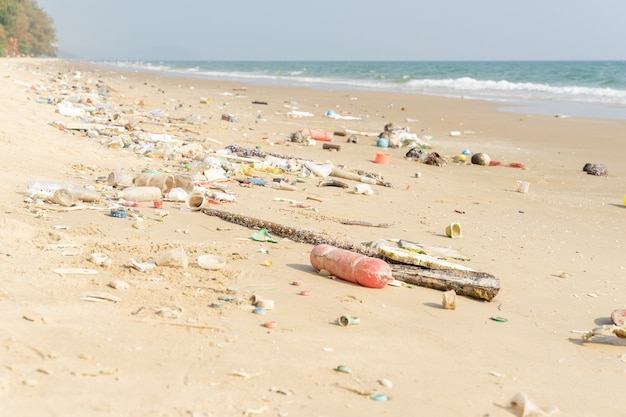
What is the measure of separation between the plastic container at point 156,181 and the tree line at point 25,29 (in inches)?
2199

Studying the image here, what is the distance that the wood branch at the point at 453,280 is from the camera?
4754 millimetres

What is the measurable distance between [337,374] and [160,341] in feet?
3.01

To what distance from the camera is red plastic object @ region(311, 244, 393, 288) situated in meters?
4.67

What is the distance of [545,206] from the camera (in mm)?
8500

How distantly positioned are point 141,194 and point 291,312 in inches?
127

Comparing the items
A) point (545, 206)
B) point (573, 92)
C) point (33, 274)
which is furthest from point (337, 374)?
point (573, 92)

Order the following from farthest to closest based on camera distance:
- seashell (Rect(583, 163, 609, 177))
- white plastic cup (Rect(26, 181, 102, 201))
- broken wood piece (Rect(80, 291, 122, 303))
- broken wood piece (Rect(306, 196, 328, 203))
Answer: seashell (Rect(583, 163, 609, 177)) < broken wood piece (Rect(306, 196, 328, 203)) < white plastic cup (Rect(26, 181, 102, 201)) < broken wood piece (Rect(80, 291, 122, 303))

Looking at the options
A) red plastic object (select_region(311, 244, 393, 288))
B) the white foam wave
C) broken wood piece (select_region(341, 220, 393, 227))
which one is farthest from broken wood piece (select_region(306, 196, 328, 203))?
the white foam wave

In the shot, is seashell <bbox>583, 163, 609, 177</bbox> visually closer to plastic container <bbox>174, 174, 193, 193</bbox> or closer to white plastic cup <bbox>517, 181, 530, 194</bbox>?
white plastic cup <bbox>517, 181, 530, 194</bbox>

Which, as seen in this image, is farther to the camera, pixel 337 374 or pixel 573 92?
pixel 573 92

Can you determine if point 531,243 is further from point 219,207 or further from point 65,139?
point 65,139

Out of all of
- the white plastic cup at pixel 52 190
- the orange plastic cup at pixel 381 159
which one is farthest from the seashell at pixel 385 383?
the orange plastic cup at pixel 381 159

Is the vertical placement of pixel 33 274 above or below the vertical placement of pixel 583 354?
above

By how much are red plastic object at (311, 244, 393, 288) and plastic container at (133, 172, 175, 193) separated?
275cm
